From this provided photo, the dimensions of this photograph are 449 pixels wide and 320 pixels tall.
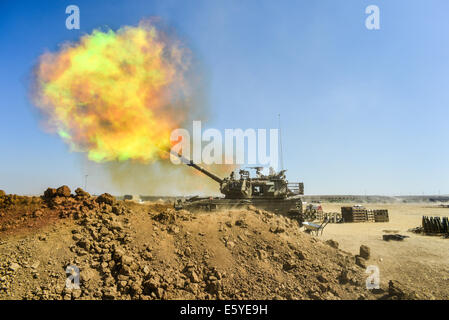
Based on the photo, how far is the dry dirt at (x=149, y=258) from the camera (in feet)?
18.7

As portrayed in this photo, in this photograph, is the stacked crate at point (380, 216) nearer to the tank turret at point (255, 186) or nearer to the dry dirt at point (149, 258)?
the tank turret at point (255, 186)

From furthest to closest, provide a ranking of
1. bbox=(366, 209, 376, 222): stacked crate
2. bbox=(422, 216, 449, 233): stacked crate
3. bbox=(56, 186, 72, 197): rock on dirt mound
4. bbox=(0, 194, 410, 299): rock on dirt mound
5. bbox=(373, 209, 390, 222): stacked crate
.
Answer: bbox=(366, 209, 376, 222): stacked crate → bbox=(373, 209, 390, 222): stacked crate → bbox=(422, 216, 449, 233): stacked crate → bbox=(56, 186, 72, 197): rock on dirt mound → bbox=(0, 194, 410, 299): rock on dirt mound

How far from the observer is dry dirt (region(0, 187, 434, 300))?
18.7ft

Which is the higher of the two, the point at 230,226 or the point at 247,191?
the point at 247,191

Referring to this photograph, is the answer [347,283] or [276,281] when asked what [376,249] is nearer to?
[347,283]

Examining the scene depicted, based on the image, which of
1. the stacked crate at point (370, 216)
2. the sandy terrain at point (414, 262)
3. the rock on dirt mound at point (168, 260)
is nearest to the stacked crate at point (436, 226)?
the sandy terrain at point (414, 262)

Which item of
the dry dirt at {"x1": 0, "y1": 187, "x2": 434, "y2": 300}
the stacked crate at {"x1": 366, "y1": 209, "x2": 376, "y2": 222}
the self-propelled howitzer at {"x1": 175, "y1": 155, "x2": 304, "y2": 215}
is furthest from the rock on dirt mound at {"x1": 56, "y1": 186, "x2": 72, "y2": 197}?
the stacked crate at {"x1": 366, "y1": 209, "x2": 376, "y2": 222}

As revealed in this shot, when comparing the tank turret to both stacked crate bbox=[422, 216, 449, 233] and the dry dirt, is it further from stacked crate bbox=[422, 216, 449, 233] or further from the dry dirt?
stacked crate bbox=[422, 216, 449, 233]

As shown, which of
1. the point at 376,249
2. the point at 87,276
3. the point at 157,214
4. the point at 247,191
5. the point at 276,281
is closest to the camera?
the point at 87,276

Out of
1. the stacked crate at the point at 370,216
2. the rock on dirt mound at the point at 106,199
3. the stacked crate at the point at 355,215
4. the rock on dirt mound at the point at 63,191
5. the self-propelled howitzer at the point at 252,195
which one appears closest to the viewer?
the rock on dirt mound at the point at 63,191

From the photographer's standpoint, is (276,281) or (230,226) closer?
(276,281)
